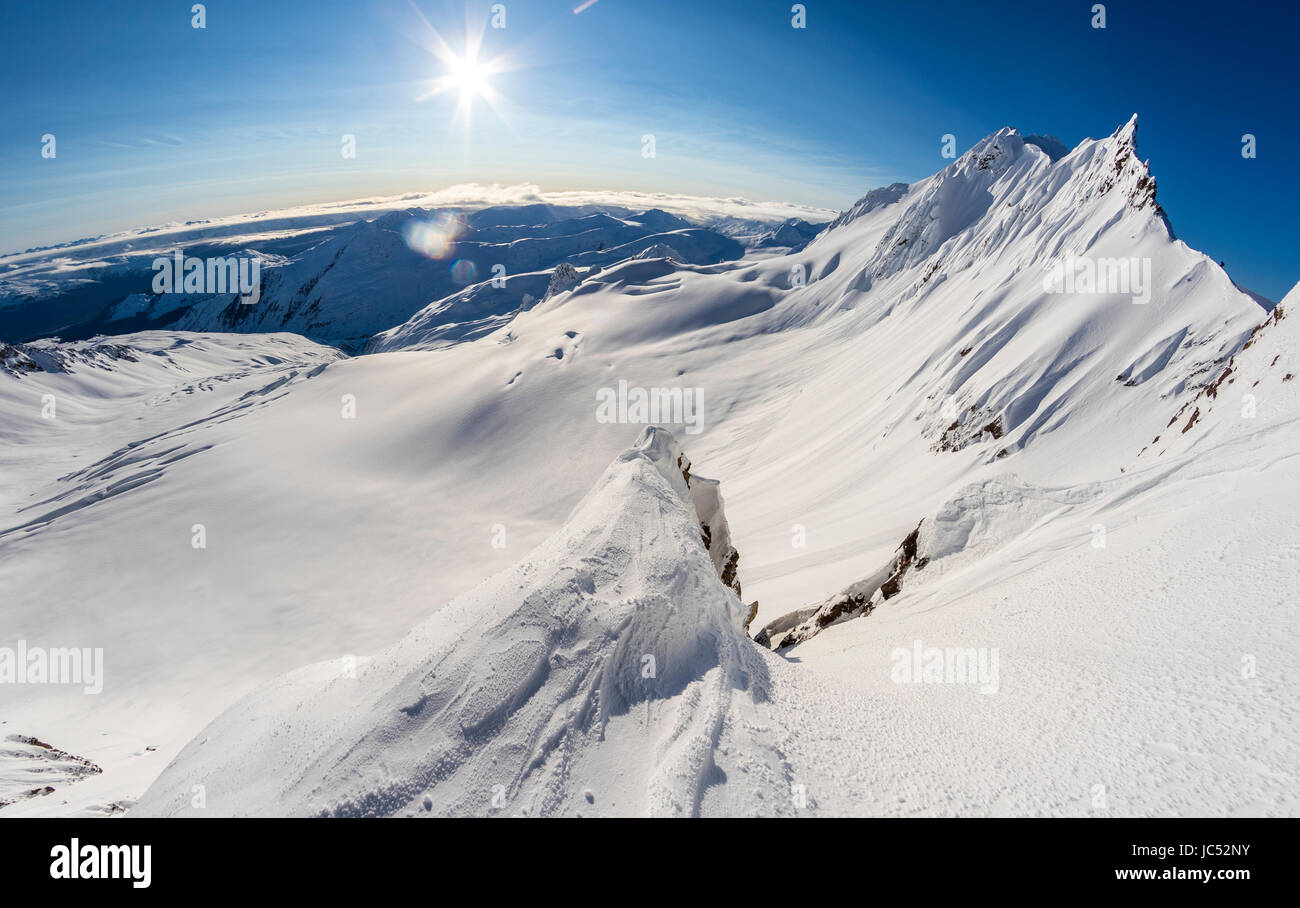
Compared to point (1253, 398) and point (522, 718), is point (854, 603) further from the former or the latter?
point (522, 718)

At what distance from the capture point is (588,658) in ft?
22.9

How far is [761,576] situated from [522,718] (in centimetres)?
1974

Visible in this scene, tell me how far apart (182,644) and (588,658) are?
42612 mm

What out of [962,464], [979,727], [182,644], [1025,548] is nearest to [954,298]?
[962,464]

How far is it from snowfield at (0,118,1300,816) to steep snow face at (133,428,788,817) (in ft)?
0.15

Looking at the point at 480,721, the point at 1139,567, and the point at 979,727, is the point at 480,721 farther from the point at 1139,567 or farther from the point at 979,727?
the point at 1139,567

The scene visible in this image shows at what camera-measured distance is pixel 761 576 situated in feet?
81.0

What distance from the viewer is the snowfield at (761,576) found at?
5879 mm

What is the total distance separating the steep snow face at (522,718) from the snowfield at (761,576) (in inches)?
1.8

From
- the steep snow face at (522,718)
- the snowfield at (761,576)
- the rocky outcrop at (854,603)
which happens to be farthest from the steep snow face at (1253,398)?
the steep snow face at (522,718)

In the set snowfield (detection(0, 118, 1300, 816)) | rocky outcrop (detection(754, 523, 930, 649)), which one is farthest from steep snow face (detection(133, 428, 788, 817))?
rocky outcrop (detection(754, 523, 930, 649))

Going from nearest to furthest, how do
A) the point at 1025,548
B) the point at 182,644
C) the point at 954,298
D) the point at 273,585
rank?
1. the point at 1025,548
2. the point at 182,644
3. the point at 273,585
4. the point at 954,298

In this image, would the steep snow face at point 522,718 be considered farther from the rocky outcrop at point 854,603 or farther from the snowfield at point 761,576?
the rocky outcrop at point 854,603

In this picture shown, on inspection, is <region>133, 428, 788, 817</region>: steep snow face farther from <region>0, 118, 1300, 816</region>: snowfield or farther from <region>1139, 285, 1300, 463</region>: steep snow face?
<region>1139, 285, 1300, 463</region>: steep snow face
